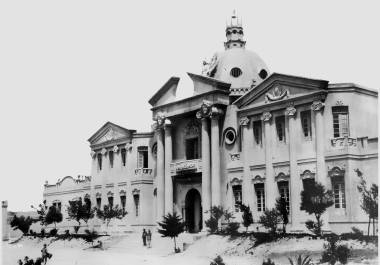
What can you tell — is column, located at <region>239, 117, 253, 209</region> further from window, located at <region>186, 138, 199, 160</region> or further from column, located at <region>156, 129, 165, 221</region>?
column, located at <region>156, 129, 165, 221</region>

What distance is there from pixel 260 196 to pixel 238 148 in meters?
3.23

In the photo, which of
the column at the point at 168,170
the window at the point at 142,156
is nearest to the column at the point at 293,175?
the column at the point at 168,170

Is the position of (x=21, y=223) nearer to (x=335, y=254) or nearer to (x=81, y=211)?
(x=81, y=211)

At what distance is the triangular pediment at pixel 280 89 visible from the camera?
2695cm

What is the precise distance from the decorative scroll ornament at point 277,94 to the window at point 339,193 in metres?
5.31

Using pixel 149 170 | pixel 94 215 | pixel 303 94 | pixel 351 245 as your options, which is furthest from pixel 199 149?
pixel 351 245

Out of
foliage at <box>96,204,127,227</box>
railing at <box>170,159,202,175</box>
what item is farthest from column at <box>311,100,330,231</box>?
foliage at <box>96,204,127,227</box>

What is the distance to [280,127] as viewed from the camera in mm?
29266

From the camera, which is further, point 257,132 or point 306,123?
point 257,132

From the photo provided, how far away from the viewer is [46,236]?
139 feet

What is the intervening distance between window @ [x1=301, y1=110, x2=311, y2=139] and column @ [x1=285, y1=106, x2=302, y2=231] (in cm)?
42

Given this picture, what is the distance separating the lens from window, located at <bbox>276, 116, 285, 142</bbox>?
29.0 meters

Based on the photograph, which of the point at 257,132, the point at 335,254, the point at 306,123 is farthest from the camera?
the point at 257,132

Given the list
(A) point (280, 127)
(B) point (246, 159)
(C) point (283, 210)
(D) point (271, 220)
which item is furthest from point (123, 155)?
(D) point (271, 220)
